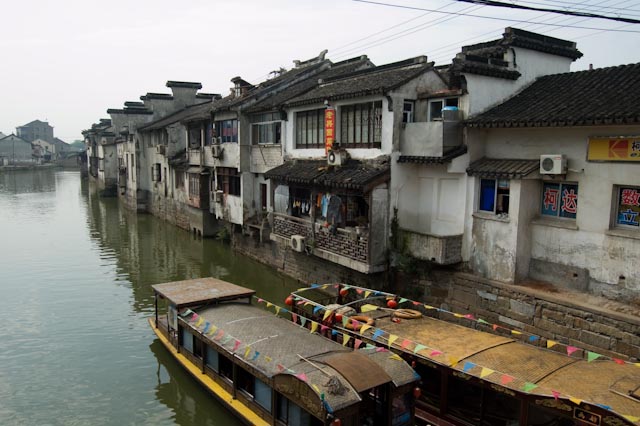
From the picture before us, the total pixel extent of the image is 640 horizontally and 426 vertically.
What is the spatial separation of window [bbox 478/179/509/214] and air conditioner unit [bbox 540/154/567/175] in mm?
1070

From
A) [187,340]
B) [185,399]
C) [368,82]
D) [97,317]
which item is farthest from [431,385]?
[97,317]

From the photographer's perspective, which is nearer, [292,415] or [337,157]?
[292,415]

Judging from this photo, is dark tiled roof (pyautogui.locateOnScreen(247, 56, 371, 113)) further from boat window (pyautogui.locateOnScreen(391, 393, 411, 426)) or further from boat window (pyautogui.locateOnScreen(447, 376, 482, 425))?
boat window (pyautogui.locateOnScreen(391, 393, 411, 426))

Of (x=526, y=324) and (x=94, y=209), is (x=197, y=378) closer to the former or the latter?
(x=526, y=324)

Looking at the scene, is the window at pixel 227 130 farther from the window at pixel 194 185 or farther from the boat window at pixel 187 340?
the boat window at pixel 187 340

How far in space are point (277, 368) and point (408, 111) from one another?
9960 millimetres

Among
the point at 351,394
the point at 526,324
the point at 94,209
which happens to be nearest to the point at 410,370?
the point at 351,394

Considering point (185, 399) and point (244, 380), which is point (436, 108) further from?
point (185, 399)

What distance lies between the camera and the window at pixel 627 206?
11.6 m

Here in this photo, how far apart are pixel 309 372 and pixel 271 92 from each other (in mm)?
17840

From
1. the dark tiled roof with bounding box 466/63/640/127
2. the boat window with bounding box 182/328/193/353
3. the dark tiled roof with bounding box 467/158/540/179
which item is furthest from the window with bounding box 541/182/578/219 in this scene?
the boat window with bounding box 182/328/193/353

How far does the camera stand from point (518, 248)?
13188 millimetres

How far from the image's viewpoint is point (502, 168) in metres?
13.5

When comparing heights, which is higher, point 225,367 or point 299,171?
point 299,171
